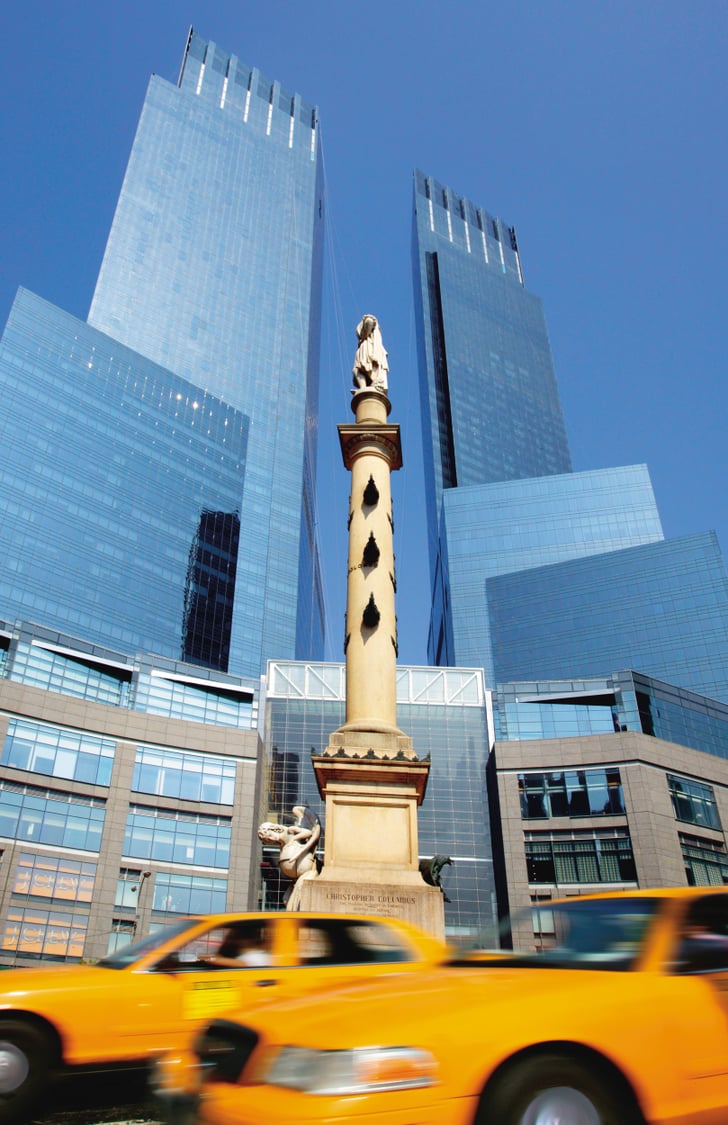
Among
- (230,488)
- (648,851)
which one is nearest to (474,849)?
(648,851)

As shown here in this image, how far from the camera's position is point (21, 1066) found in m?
5.75

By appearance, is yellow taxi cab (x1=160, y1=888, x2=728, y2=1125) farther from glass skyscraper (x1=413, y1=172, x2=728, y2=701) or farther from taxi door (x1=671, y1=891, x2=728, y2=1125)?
glass skyscraper (x1=413, y1=172, x2=728, y2=701)

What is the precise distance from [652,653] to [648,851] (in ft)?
168

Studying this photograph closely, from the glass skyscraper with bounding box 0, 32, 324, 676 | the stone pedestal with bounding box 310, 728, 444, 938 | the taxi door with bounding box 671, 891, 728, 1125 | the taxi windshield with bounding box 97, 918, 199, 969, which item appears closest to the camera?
the taxi door with bounding box 671, 891, 728, 1125

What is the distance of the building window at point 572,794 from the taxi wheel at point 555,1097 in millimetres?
50968

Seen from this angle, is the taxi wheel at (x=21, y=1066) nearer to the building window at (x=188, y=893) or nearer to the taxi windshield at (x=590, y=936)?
the taxi windshield at (x=590, y=936)

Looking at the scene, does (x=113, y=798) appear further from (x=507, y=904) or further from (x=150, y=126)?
(x=150, y=126)

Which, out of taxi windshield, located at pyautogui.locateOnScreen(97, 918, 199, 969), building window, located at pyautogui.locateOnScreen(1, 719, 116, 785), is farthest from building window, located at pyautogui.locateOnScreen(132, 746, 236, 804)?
taxi windshield, located at pyautogui.locateOnScreen(97, 918, 199, 969)

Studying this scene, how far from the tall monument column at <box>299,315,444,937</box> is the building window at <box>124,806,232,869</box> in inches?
1374

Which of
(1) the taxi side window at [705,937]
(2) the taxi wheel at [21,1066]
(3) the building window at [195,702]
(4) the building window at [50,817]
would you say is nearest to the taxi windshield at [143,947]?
(2) the taxi wheel at [21,1066]

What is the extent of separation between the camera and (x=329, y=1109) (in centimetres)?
336

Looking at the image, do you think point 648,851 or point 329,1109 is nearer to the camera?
point 329,1109

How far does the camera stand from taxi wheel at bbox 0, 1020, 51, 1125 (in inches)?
224

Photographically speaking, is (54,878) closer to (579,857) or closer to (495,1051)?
(579,857)
